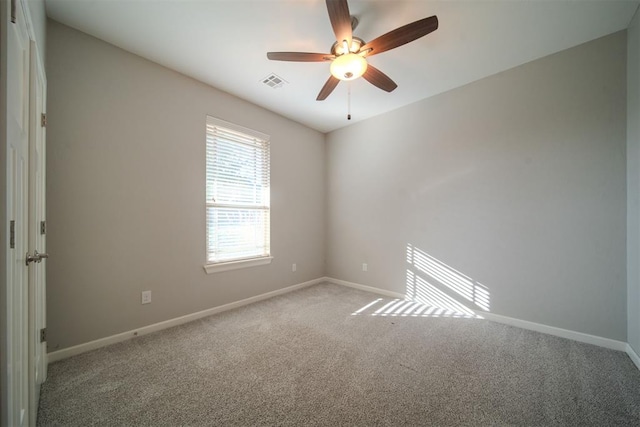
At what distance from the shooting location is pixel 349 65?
75.3 inches

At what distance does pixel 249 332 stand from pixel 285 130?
9.35 feet

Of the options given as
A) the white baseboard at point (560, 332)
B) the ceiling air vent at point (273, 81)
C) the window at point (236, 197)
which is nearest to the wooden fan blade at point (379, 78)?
the ceiling air vent at point (273, 81)

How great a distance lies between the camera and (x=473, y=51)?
7.79 feet

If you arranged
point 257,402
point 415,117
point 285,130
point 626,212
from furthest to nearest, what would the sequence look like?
point 285,130, point 415,117, point 626,212, point 257,402

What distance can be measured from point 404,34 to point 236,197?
2490 millimetres

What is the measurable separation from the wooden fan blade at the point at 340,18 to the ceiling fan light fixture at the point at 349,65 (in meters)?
0.10

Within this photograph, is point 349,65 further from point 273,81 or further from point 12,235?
point 12,235

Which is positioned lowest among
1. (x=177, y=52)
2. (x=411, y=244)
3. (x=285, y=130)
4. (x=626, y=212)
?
(x=411, y=244)

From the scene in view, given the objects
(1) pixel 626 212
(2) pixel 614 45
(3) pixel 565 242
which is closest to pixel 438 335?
(3) pixel 565 242

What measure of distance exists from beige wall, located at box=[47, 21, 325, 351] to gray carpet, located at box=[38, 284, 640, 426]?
362 mm

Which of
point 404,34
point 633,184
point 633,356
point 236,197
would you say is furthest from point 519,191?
point 236,197

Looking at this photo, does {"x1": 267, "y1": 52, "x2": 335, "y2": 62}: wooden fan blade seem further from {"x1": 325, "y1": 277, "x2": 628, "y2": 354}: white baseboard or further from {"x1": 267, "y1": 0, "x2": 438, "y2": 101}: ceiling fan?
{"x1": 325, "y1": 277, "x2": 628, "y2": 354}: white baseboard

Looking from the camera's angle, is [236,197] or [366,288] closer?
[236,197]

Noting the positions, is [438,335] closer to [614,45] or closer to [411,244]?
[411,244]
